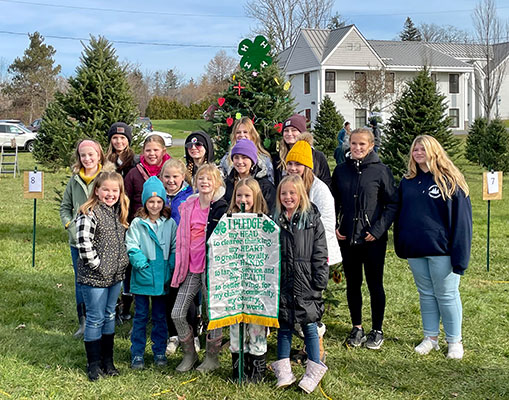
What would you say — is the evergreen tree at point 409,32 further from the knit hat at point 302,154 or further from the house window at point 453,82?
the knit hat at point 302,154

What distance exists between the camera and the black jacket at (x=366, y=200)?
201 inches

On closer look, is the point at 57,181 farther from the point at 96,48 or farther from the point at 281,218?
the point at 281,218

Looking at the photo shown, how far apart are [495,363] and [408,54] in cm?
4172

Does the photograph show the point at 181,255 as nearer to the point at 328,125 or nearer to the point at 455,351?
the point at 455,351

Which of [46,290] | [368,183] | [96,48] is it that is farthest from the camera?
[96,48]

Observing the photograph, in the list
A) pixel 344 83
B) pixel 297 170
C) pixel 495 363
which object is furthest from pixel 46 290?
pixel 344 83

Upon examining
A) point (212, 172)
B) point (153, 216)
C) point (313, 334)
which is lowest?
point (313, 334)

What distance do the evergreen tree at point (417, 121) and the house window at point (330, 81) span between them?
99.0 feet

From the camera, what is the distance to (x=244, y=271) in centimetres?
430

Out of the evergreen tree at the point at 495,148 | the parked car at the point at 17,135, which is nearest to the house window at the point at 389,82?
the evergreen tree at the point at 495,148

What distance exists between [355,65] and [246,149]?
37.8 meters

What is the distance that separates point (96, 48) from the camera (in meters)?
9.48

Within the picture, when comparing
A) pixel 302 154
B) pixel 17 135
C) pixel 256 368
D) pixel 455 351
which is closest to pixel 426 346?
pixel 455 351

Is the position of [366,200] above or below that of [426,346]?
above
